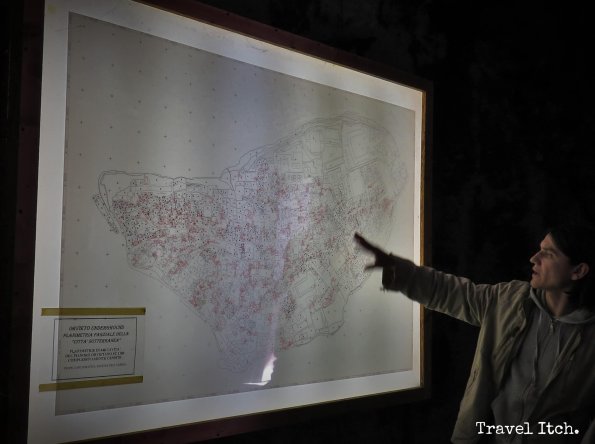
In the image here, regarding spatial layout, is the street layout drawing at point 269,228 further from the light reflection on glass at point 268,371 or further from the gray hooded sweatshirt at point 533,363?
the gray hooded sweatshirt at point 533,363

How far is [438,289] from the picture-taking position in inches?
65.2

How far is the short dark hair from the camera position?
1597 millimetres

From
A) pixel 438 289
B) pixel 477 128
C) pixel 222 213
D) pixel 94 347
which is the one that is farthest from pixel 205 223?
pixel 477 128

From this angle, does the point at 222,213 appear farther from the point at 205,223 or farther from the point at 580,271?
the point at 580,271

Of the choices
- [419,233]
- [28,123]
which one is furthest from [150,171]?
[419,233]

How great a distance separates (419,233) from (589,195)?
1.01m

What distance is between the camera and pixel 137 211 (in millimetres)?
1249

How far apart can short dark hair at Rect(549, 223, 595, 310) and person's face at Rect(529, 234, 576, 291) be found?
2 centimetres

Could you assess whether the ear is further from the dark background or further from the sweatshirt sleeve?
the dark background

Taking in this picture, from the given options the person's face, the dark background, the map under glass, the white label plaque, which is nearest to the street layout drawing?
the map under glass

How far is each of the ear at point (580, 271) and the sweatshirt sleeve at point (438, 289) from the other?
217 millimetres

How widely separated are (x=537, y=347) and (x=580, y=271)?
0.26 meters

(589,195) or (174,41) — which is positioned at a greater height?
(174,41)

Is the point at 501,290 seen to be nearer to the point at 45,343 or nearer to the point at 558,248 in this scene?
the point at 558,248
